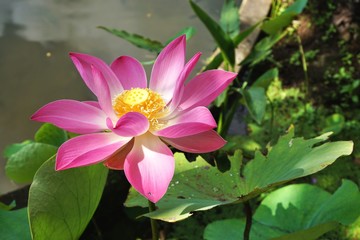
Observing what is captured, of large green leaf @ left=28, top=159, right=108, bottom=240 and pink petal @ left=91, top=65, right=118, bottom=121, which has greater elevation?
pink petal @ left=91, top=65, right=118, bottom=121

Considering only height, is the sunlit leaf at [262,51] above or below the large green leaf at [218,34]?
below

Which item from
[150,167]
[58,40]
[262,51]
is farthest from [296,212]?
[58,40]

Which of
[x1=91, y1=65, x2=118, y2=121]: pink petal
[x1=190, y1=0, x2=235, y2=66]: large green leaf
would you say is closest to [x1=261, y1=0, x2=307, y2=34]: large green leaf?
[x1=190, y1=0, x2=235, y2=66]: large green leaf

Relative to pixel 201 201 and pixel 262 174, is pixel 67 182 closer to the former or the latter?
pixel 201 201

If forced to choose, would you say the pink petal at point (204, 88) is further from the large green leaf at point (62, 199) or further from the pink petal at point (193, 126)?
the large green leaf at point (62, 199)

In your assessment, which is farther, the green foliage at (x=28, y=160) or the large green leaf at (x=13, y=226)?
the green foliage at (x=28, y=160)

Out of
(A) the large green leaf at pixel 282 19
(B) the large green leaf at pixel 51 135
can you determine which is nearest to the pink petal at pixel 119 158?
(B) the large green leaf at pixel 51 135

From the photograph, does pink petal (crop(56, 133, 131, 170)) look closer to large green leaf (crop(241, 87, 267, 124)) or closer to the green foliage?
the green foliage
